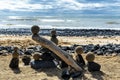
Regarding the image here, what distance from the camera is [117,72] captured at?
1304 centimetres

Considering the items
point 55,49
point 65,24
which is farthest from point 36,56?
point 65,24

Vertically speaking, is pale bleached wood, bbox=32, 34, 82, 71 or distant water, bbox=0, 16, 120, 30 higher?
pale bleached wood, bbox=32, 34, 82, 71

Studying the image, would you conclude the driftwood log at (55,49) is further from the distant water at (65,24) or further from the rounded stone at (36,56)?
the distant water at (65,24)

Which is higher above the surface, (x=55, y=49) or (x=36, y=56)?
(x=55, y=49)

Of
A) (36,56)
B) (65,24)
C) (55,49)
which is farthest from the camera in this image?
(65,24)

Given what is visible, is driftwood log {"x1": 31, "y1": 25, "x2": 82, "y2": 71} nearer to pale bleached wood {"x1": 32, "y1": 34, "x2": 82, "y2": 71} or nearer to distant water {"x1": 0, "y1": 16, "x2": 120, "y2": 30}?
pale bleached wood {"x1": 32, "y1": 34, "x2": 82, "y2": 71}

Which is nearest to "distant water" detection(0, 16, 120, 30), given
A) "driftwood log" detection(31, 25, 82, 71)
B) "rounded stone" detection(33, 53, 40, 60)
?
"rounded stone" detection(33, 53, 40, 60)

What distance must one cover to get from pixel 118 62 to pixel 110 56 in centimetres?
182

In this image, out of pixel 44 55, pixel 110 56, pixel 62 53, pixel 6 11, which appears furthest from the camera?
pixel 6 11

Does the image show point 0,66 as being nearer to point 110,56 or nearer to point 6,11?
point 110,56

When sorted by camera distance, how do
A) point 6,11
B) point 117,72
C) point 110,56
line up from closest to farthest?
point 117,72 → point 110,56 → point 6,11

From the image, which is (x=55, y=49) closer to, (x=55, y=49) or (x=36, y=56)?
(x=55, y=49)

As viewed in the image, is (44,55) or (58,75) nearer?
(58,75)

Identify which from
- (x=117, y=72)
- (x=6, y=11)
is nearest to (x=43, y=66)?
(x=117, y=72)
